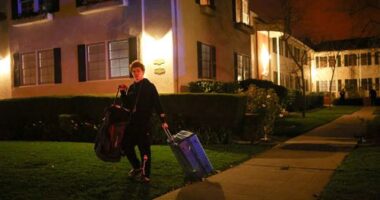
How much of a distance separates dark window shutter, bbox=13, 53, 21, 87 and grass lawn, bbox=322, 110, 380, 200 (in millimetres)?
13255

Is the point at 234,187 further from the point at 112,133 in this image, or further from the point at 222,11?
the point at 222,11

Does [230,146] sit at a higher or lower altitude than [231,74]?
lower

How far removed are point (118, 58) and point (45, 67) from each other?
3.77m

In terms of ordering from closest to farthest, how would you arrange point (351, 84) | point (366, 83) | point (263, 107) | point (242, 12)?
point (263, 107), point (242, 12), point (351, 84), point (366, 83)

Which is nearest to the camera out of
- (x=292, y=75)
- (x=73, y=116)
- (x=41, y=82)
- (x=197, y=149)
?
(x=197, y=149)

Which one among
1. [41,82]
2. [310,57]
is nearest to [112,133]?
[41,82]

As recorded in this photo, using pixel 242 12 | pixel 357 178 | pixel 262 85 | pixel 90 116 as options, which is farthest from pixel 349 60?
pixel 357 178

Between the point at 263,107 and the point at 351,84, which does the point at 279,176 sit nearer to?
the point at 263,107

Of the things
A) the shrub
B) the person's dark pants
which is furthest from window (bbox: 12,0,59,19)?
the person's dark pants

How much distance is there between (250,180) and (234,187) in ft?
1.95

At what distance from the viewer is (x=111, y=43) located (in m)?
15.8

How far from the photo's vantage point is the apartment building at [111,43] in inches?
581

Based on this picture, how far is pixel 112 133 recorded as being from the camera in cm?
680

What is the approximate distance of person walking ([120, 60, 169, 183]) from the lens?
698 centimetres
